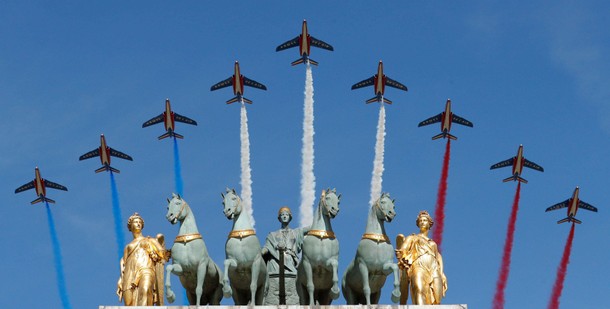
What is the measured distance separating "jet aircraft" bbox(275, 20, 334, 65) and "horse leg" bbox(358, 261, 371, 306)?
58.3 metres

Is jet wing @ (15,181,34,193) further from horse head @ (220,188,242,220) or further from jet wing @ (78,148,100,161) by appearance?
horse head @ (220,188,242,220)

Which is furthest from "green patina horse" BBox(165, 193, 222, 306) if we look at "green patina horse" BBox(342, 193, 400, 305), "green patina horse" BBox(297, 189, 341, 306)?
"green patina horse" BBox(342, 193, 400, 305)

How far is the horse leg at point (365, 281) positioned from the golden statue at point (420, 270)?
2558mm

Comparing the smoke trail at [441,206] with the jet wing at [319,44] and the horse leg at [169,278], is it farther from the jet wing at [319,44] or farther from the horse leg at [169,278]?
the horse leg at [169,278]

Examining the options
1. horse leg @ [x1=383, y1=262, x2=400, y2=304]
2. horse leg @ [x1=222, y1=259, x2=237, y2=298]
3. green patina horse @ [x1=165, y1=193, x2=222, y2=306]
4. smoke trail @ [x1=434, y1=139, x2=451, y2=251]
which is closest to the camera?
horse leg @ [x1=383, y1=262, x2=400, y2=304]

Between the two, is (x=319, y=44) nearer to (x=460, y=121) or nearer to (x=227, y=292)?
(x=460, y=121)

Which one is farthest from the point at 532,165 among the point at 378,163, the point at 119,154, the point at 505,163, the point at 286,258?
the point at 286,258

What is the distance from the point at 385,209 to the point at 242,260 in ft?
19.9

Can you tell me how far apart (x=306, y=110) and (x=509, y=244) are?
1783 centimetres

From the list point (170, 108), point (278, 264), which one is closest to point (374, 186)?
point (170, 108)

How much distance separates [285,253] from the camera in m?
67.1

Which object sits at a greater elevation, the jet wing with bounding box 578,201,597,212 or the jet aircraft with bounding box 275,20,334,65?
the jet aircraft with bounding box 275,20,334,65

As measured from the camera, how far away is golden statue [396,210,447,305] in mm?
62969

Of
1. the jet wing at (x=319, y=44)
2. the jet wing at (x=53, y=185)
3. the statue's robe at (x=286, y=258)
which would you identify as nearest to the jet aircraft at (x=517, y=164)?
the jet wing at (x=319, y=44)
